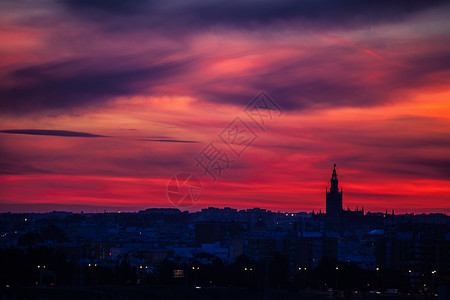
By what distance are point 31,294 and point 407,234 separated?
57.6 meters

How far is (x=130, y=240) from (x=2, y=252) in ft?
295

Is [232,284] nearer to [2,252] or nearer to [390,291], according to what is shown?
[390,291]

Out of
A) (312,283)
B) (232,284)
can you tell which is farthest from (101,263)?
(312,283)

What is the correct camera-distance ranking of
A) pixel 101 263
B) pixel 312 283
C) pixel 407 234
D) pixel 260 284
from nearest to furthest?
pixel 260 284 → pixel 312 283 → pixel 101 263 → pixel 407 234

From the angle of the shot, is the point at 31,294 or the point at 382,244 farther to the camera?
the point at 382,244

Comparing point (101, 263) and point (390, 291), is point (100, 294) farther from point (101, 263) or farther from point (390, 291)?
point (101, 263)

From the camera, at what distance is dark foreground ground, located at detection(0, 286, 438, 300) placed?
66562mm

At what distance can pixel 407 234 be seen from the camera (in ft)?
367

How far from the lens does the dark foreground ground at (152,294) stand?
2621 inches

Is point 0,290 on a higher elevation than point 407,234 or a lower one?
lower

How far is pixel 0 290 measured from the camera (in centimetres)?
7269

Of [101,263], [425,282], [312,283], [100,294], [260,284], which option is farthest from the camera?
[101,263]

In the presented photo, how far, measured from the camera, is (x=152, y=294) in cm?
6881

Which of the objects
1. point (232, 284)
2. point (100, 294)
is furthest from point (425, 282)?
point (100, 294)
